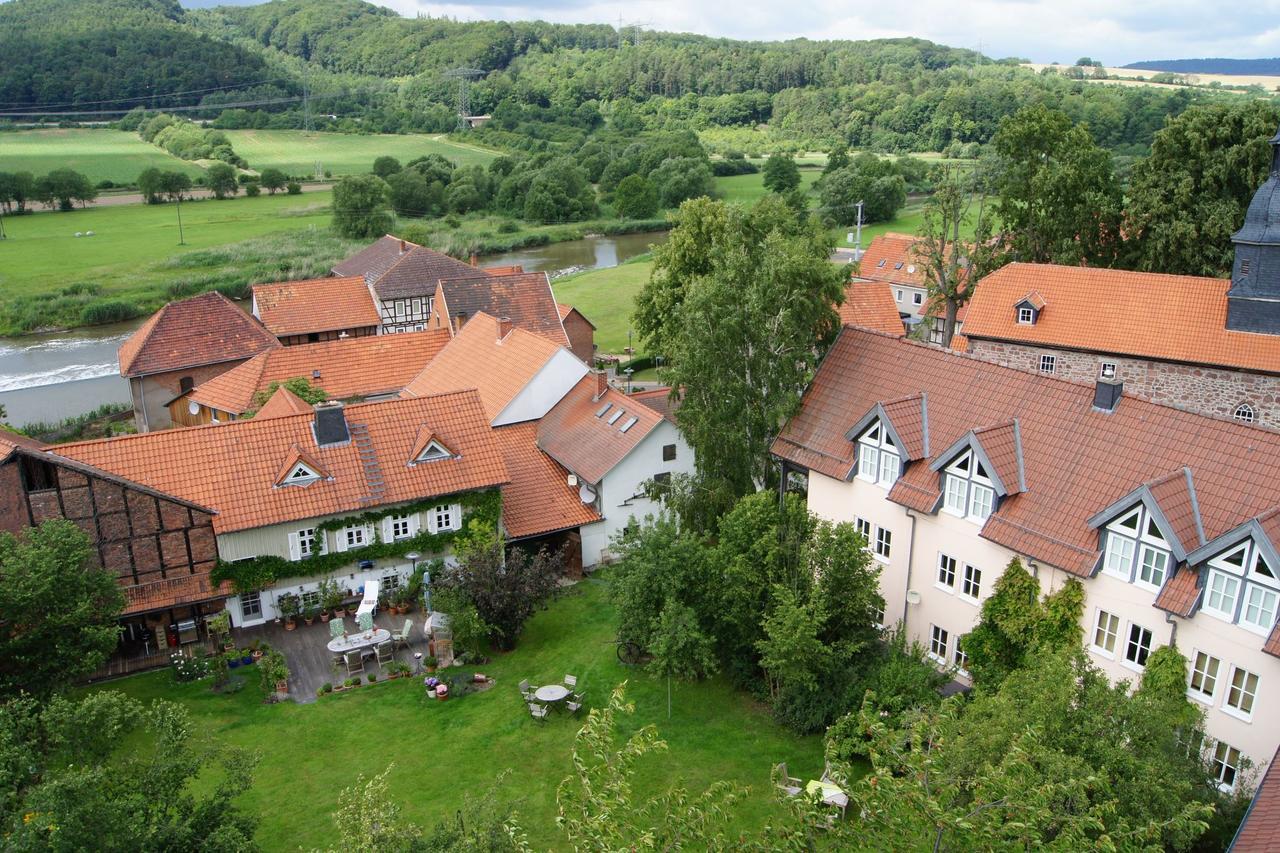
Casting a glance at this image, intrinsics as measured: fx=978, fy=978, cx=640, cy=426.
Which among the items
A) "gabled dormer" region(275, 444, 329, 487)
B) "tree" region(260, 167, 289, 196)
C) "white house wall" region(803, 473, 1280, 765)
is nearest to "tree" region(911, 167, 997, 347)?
"white house wall" region(803, 473, 1280, 765)

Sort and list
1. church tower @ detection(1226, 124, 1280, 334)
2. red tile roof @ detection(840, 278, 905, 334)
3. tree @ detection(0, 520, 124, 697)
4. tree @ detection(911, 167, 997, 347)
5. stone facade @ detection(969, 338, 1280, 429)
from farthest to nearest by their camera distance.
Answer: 1. red tile roof @ detection(840, 278, 905, 334)
2. tree @ detection(911, 167, 997, 347)
3. stone facade @ detection(969, 338, 1280, 429)
4. church tower @ detection(1226, 124, 1280, 334)
5. tree @ detection(0, 520, 124, 697)

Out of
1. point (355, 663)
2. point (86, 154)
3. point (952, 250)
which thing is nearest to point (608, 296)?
point (952, 250)

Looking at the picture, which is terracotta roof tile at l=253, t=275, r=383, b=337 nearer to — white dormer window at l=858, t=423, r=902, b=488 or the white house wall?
the white house wall

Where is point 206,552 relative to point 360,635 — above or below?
above

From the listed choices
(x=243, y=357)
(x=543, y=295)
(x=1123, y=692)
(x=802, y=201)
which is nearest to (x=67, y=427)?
(x=243, y=357)

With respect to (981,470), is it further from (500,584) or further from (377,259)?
(377,259)

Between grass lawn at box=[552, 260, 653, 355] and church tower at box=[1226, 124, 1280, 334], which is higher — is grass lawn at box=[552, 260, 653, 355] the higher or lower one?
the lower one

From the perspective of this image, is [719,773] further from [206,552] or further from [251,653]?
[206,552]
